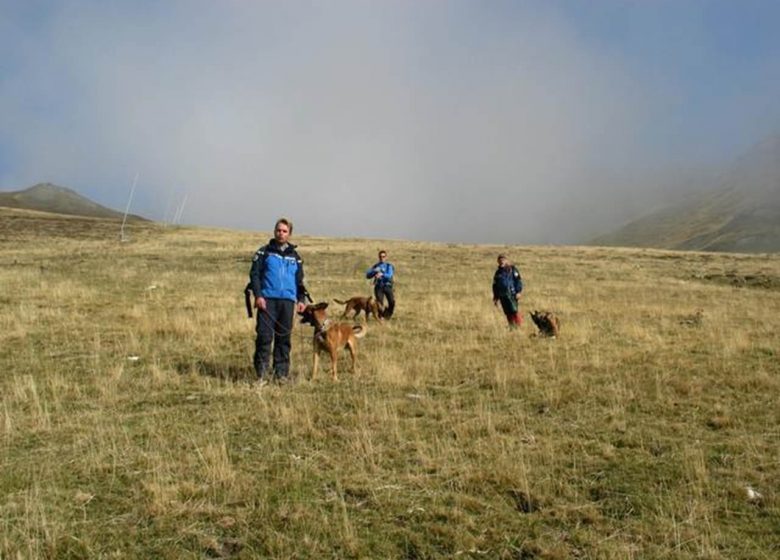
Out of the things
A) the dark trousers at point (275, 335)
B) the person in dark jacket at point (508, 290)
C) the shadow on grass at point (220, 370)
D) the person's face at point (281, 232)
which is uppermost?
the person's face at point (281, 232)

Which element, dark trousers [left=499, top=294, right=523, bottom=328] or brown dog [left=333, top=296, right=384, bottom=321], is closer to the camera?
dark trousers [left=499, top=294, right=523, bottom=328]

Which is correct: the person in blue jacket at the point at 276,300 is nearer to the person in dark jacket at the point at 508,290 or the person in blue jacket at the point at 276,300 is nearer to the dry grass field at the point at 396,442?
the dry grass field at the point at 396,442

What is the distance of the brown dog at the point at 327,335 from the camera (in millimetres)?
9547

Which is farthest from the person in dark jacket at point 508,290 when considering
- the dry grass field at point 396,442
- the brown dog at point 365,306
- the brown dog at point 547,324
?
the brown dog at point 365,306

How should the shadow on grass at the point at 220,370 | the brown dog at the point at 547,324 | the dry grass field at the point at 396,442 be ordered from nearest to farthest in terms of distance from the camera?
the dry grass field at the point at 396,442 → the shadow on grass at the point at 220,370 → the brown dog at the point at 547,324

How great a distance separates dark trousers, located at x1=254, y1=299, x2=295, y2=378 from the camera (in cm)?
928

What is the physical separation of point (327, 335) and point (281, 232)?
1.69 metres

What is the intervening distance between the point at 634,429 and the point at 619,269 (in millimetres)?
28224

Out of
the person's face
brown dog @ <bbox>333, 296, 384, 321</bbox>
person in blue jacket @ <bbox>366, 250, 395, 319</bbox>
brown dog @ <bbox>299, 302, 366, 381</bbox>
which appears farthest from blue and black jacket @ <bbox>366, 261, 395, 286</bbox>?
the person's face

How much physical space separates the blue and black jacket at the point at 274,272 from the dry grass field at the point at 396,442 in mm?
1367

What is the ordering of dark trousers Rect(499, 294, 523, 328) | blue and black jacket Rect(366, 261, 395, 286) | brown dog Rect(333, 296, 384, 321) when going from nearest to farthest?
1. dark trousers Rect(499, 294, 523, 328)
2. brown dog Rect(333, 296, 384, 321)
3. blue and black jacket Rect(366, 261, 395, 286)

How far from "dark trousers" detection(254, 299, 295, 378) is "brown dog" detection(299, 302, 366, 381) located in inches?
18.2

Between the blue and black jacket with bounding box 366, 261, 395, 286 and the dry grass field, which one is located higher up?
the blue and black jacket with bounding box 366, 261, 395, 286

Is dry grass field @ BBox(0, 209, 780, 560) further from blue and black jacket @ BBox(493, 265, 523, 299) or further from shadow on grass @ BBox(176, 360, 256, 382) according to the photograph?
blue and black jacket @ BBox(493, 265, 523, 299)
